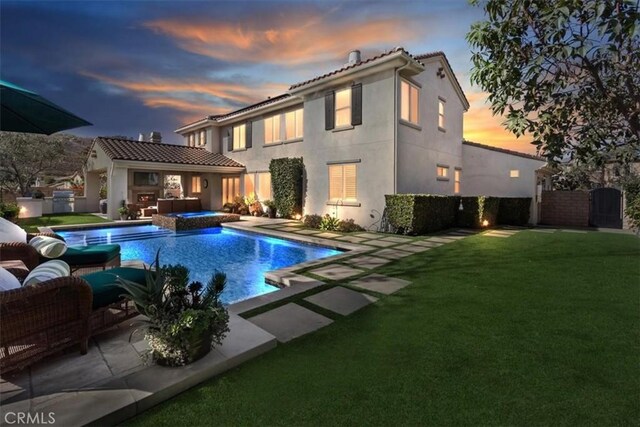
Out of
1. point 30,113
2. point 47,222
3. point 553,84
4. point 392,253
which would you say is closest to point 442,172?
point 392,253

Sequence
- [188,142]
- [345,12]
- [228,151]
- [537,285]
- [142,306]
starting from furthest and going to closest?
1. [188,142]
2. [228,151]
3. [345,12]
4. [537,285]
5. [142,306]

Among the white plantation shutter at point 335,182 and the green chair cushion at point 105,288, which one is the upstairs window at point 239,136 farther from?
the green chair cushion at point 105,288

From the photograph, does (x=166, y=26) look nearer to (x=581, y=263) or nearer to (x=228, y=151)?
(x=228, y=151)

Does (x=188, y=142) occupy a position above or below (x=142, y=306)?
above

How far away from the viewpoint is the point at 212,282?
3.35 meters

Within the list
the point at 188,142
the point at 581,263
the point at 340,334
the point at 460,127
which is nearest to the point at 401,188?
the point at 581,263

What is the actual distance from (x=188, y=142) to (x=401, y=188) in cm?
2149

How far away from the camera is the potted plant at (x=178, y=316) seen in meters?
2.99

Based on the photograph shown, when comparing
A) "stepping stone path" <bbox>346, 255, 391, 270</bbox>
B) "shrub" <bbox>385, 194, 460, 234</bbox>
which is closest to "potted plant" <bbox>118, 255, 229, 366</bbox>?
"stepping stone path" <bbox>346, 255, 391, 270</bbox>

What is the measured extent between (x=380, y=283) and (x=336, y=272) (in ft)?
3.81

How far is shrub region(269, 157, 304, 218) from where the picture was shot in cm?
1670

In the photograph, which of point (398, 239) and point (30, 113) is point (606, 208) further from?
point (30, 113)

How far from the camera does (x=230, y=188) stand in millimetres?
22391

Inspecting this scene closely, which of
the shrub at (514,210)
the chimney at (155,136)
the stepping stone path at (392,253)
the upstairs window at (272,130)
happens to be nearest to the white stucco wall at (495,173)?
the shrub at (514,210)
